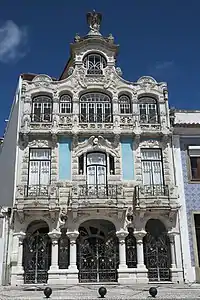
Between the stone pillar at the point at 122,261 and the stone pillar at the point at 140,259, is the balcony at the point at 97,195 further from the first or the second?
the stone pillar at the point at 140,259

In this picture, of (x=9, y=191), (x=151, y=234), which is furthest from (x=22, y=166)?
(x=151, y=234)

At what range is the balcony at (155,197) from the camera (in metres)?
20.9

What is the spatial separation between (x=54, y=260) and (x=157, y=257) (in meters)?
5.59

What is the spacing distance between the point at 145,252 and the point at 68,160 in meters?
6.72

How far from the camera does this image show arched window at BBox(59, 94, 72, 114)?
23.4 m

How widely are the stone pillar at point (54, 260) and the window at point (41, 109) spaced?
22.1ft

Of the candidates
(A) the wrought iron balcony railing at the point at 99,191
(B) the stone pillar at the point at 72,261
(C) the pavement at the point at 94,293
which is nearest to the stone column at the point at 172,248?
(C) the pavement at the point at 94,293

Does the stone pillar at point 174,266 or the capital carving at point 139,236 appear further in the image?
the capital carving at point 139,236

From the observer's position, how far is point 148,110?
77.8 ft

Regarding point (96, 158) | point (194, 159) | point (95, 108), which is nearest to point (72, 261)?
point (96, 158)

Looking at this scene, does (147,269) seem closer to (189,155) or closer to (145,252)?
(145,252)

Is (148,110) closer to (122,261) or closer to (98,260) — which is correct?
(122,261)

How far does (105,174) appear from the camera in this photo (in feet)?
72.6

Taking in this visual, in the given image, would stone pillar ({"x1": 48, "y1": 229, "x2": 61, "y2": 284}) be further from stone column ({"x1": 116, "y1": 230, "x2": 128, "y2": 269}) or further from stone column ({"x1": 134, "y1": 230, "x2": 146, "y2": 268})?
stone column ({"x1": 134, "y1": 230, "x2": 146, "y2": 268})
